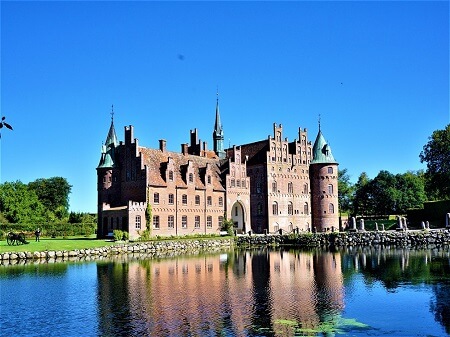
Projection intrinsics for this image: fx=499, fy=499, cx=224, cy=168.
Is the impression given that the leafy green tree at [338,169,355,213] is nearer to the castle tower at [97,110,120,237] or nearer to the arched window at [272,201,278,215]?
the arched window at [272,201,278,215]

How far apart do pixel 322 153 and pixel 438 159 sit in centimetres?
1491

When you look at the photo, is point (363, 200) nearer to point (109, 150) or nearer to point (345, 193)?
point (345, 193)

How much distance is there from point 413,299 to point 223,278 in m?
10.1

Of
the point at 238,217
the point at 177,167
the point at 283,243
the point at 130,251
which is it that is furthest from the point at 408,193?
the point at 130,251

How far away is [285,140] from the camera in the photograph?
213 feet

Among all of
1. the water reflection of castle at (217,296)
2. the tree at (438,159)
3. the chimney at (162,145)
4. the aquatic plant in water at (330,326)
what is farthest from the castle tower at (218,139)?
the aquatic plant in water at (330,326)

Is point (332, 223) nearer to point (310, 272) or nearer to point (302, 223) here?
point (302, 223)

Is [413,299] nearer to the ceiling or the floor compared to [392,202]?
nearer to the floor

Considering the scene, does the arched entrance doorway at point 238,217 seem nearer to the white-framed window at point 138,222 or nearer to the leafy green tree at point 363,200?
the white-framed window at point 138,222

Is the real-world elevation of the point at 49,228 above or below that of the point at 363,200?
below

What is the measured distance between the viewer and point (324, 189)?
218 feet

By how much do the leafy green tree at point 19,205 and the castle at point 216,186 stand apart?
74.5 feet

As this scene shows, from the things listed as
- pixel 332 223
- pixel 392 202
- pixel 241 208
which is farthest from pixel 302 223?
pixel 392 202

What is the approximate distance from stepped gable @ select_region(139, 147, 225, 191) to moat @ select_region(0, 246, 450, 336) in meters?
21.2
